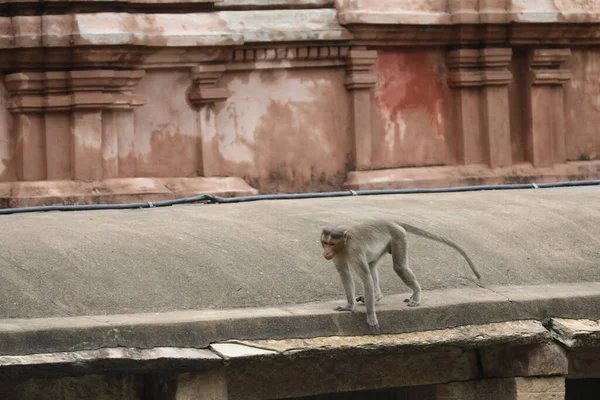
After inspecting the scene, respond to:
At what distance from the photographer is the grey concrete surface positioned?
736 centimetres

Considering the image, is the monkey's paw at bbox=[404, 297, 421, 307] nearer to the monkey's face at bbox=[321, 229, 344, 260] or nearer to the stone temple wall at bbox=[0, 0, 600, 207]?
the monkey's face at bbox=[321, 229, 344, 260]

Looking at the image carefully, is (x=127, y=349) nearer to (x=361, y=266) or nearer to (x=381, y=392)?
(x=361, y=266)

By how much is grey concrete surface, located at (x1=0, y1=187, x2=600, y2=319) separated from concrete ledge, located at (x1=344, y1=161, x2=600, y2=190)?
2.01 metres

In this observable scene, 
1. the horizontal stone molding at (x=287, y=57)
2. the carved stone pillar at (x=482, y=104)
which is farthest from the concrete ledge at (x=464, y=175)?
the horizontal stone molding at (x=287, y=57)

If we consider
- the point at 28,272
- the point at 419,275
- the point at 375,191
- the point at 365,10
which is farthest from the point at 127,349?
the point at 365,10

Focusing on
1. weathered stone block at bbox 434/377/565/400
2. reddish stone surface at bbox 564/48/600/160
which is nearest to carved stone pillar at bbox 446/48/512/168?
reddish stone surface at bbox 564/48/600/160

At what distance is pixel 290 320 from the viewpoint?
710cm

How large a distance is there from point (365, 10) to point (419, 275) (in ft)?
14.6

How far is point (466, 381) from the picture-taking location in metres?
7.99

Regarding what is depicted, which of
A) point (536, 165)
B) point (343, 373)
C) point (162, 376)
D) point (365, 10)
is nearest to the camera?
point (162, 376)

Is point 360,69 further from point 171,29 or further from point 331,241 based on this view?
point 331,241

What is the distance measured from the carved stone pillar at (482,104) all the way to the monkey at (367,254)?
17.7 ft

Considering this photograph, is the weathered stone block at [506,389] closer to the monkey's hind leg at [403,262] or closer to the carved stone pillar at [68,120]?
the monkey's hind leg at [403,262]

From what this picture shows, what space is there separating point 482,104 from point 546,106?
64 cm
